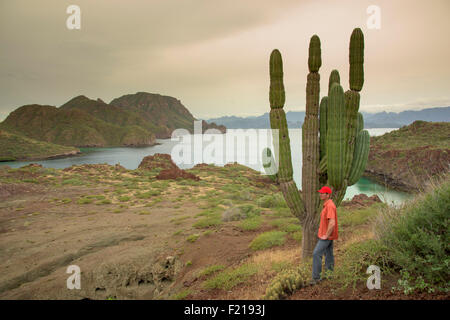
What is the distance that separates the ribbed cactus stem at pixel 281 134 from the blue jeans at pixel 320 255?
5.44 feet

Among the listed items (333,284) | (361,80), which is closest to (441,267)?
(333,284)

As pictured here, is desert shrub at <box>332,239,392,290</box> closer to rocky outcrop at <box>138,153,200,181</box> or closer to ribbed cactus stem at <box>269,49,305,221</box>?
ribbed cactus stem at <box>269,49,305,221</box>

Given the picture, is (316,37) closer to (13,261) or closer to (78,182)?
(13,261)

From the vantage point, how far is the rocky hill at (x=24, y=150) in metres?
88.2

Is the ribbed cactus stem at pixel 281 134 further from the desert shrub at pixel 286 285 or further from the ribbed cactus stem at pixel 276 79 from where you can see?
the desert shrub at pixel 286 285

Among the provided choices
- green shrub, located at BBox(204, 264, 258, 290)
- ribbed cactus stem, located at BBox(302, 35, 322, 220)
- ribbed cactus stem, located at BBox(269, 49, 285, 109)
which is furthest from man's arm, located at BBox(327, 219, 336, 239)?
ribbed cactus stem, located at BBox(269, 49, 285, 109)

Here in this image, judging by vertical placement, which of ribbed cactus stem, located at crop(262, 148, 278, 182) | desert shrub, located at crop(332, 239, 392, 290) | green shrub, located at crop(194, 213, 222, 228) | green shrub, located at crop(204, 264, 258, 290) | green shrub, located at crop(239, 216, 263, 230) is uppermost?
ribbed cactus stem, located at crop(262, 148, 278, 182)

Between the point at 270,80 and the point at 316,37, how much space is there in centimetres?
160

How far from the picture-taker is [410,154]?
43406 millimetres

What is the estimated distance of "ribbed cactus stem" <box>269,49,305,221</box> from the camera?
6504 millimetres

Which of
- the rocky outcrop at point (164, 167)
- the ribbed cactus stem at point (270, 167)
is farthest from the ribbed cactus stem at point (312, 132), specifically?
the rocky outcrop at point (164, 167)


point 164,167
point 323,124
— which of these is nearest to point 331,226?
point 323,124

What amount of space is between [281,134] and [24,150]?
386 ft

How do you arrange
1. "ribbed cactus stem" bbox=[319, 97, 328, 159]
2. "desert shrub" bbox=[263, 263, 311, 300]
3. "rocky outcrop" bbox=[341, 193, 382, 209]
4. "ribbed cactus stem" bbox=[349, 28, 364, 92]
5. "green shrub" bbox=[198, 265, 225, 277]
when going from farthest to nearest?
→ "rocky outcrop" bbox=[341, 193, 382, 209] < "green shrub" bbox=[198, 265, 225, 277] < "ribbed cactus stem" bbox=[319, 97, 328, 159] < "ribbed cactus stem" bbox=[349, 28, 364, 92] < "desert shrub" bbox=[263, 263, 311, 300]
